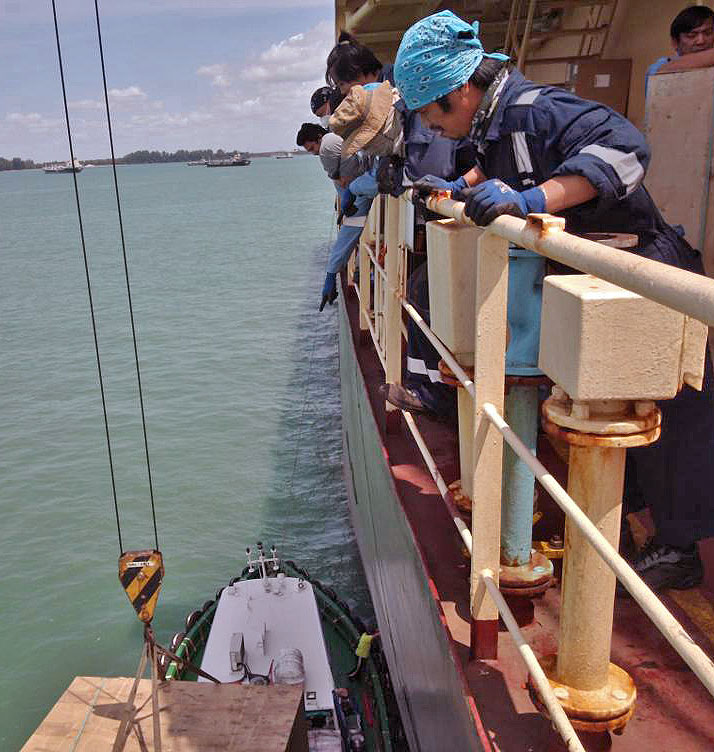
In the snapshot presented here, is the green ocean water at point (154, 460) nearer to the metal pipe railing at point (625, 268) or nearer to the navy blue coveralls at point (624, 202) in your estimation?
the navy blue coveralls at point (624, 202)

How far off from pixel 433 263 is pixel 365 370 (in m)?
3.30

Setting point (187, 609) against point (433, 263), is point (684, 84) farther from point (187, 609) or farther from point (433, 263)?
point (187, 609)

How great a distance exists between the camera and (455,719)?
266 centimetres

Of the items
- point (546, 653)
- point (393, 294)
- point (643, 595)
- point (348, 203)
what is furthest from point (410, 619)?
point (348, 203)

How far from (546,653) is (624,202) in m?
1.43

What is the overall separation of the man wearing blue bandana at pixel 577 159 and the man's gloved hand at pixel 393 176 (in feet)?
3.90

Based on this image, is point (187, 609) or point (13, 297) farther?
point (13, 297)

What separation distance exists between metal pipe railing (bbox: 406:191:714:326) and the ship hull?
139 cm

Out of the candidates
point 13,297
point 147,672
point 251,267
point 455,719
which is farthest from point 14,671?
point 251,267

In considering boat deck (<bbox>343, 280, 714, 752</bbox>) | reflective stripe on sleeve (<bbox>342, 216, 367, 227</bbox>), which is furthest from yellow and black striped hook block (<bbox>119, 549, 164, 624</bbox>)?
reflective stripe on sleeve (<bbox>342, 216, 367, 227</bbox>)

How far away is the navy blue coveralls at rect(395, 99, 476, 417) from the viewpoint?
3465 mm

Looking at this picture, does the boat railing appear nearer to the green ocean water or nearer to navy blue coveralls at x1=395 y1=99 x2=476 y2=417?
navy blue coveralls at x1=395 y1=99 x2=476 y2=417

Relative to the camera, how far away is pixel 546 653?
241cm

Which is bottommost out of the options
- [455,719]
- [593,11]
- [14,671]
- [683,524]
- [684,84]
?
[14,671]
